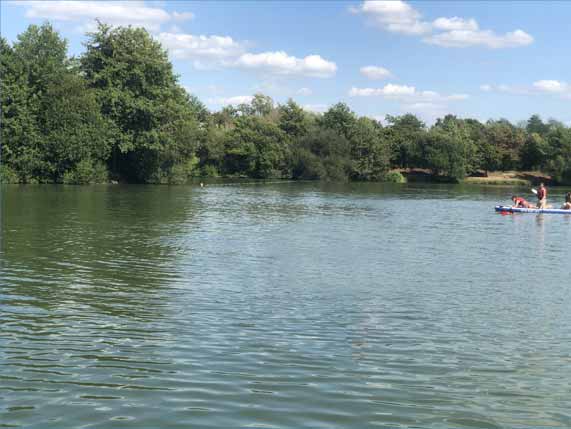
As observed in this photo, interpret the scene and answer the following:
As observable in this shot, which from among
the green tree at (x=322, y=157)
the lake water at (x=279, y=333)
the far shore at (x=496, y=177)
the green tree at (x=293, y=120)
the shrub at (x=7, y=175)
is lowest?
the lake water at (x=279, y=333)

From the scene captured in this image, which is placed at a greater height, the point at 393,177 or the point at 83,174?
the point at 393,177

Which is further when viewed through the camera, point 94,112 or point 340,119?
point 340,119

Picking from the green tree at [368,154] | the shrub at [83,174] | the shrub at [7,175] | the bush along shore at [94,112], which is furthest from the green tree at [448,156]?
the shrub at [7,175]

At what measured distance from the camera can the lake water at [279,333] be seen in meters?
9.79

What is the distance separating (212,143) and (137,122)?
152ft

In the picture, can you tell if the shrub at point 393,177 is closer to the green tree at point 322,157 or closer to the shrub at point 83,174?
the green tree at point 322,157

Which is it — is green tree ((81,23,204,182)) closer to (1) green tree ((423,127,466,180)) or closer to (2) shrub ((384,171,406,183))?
(2) shrub ((384,171,406,183))

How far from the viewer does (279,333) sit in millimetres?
14023

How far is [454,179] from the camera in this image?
138750 mm

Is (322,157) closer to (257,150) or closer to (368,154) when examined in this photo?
(368,154)

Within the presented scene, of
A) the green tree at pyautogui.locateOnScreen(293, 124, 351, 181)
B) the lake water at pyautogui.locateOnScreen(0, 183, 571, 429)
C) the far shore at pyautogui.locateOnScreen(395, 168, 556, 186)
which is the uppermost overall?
the green tree at pyautogui.locateOnScreen(293, 124, 351, 181)

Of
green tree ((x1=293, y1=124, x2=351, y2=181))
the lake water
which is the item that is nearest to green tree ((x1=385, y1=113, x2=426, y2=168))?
green tree ((x1=293, y1=124, x2=351, y2=181))

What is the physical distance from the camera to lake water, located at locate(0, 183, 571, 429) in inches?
385

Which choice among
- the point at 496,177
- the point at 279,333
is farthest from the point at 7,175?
the point at 496,177
